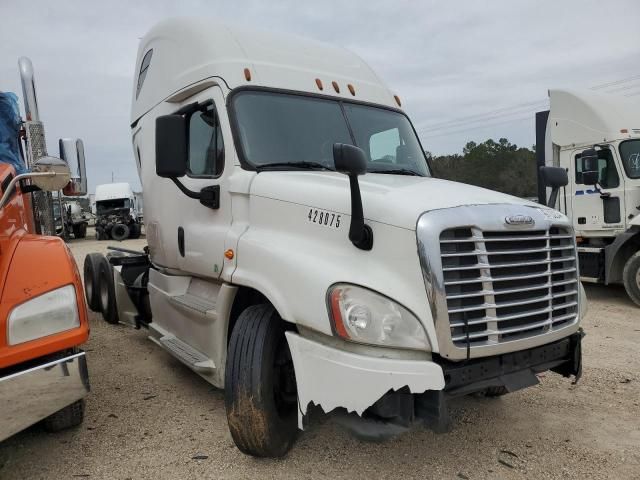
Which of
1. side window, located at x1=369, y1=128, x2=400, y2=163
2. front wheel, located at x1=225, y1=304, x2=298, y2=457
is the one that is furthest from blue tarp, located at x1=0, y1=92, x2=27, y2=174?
side window, located at x1=369, y1=128, x2=400, y2=163

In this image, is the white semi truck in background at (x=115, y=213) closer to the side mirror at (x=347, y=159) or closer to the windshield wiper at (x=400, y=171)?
the windshield wiper at (x=400, y=171)

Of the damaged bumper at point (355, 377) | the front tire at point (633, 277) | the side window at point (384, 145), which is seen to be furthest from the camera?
the front tire at point (633, 277)

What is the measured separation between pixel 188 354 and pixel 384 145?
225cm

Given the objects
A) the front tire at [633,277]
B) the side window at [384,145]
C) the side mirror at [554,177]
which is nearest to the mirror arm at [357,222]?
the side window at [384,145]

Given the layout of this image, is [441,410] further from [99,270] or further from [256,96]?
[99,270]

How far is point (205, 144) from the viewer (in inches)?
154

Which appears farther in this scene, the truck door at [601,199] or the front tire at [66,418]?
the truck door at [601,199]

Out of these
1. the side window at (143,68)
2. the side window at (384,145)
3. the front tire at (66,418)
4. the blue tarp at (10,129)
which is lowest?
the front tire at (66,418)

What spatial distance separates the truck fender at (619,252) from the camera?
26.3ft

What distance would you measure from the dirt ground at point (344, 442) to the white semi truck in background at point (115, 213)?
73.2 ft

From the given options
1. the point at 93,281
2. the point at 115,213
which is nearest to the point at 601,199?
the point at 93,281

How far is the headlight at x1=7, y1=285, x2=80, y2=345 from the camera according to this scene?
2662 millimetres

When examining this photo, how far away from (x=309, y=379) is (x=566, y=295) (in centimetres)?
165

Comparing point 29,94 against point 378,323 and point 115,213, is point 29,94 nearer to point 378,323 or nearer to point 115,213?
point 378,323
